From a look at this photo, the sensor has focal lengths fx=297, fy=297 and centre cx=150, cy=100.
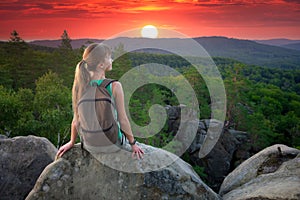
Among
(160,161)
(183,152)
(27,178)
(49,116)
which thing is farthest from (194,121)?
(160,161)

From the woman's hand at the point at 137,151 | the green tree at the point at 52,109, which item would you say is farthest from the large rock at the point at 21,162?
the green tree at the point at 52,109

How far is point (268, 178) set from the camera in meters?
7.88

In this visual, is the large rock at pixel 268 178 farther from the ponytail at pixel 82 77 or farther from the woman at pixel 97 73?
the ponytail at pixel 82 77

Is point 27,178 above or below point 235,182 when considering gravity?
below

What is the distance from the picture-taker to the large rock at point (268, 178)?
21.2ft

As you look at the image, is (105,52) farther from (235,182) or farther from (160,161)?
(235,182)

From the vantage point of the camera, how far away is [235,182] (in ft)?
30.3

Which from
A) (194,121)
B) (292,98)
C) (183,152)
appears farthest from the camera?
(292,98)

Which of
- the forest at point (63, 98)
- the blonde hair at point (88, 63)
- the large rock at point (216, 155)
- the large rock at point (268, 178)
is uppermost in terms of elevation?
the blonde hair at point (88, 63)

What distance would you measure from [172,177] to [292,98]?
336ft

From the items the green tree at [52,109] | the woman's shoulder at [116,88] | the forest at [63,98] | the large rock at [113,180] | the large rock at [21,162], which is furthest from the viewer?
the forest at [63,98]

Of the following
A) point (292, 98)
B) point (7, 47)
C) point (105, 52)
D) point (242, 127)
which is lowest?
point (292, 98)

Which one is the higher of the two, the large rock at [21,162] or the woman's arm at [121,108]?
the woman's arm at [121,108]

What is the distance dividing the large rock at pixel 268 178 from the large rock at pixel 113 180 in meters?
1.30
